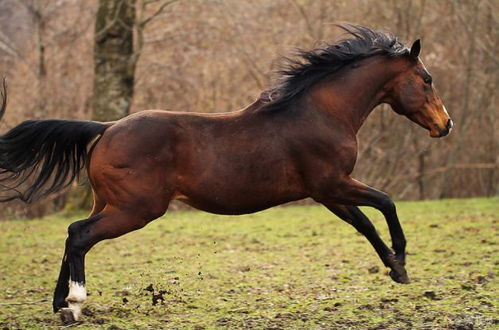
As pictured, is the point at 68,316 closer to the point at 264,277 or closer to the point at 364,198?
the point at 364,198

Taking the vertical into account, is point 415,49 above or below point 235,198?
above

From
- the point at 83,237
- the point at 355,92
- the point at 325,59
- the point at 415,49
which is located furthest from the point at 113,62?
the point at 83,237

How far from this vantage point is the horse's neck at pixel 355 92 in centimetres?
625

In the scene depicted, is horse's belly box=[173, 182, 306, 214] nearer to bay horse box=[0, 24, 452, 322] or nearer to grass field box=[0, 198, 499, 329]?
bay horse box=[0, 24, 452, 322]

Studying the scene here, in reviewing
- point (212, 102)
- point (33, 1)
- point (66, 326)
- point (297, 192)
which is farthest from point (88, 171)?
point (212, 102)

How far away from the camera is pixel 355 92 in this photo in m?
6.36

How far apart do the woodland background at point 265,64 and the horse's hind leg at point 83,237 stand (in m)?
10.1

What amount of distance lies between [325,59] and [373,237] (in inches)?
56.4

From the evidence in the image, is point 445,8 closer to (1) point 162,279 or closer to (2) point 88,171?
(1) point 162,279

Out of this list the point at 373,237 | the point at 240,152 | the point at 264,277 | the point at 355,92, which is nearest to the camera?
the point at 240,152

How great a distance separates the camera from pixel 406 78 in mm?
6414

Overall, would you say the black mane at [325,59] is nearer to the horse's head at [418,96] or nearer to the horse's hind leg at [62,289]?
the horse's head at [418,96]

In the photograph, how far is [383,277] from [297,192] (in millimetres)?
1751

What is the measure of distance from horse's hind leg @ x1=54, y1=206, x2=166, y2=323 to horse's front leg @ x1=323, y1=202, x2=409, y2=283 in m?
1.51
